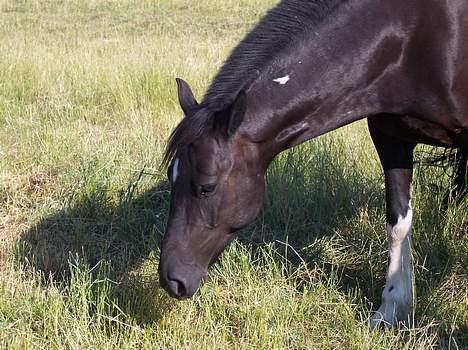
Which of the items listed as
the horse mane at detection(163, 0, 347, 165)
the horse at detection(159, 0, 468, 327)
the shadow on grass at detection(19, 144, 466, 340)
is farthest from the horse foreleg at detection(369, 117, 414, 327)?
the horse mane at detection(163, 0, 347, 165)

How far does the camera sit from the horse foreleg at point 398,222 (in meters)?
3.20

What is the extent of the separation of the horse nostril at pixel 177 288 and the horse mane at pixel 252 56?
0.46 metres

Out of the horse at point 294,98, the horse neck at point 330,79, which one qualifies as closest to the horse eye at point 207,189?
the horse at point 294,98

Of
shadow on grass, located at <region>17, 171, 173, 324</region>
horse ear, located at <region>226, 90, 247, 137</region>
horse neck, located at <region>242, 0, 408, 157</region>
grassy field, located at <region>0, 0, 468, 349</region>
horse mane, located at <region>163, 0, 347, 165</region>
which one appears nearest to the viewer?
horse ear, located at <region>226, 90, 247, 137</region>

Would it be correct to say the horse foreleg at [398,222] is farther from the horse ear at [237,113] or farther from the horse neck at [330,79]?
the horse ear at [237,113]

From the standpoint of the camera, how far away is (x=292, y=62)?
8.62ft

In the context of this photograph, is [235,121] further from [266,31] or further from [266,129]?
[266,31]

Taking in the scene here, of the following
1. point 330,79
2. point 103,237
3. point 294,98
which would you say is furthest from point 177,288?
point 103,237

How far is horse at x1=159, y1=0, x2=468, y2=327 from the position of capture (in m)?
2.52

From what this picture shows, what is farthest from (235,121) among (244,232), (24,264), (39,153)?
(39,153)

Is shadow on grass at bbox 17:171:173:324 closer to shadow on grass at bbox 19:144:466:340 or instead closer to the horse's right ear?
shadow on grass at bbox 19:144:466:340

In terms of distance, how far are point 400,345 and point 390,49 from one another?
1229 mm

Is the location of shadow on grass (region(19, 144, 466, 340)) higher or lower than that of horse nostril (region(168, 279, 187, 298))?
lower

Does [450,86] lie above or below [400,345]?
above
